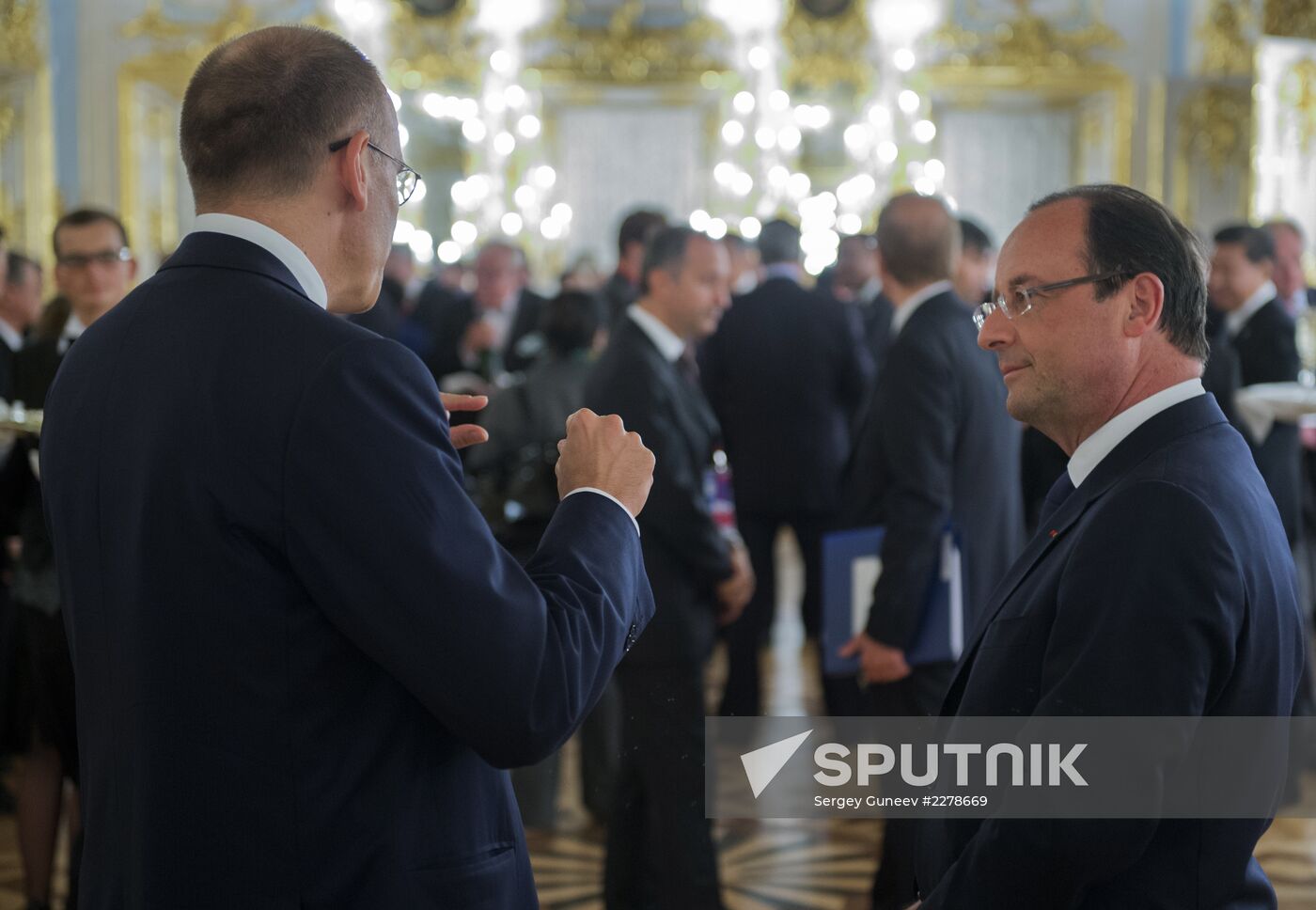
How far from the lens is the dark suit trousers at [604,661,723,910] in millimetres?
2016

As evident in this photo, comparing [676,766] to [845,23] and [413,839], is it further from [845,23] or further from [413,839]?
[845,23]

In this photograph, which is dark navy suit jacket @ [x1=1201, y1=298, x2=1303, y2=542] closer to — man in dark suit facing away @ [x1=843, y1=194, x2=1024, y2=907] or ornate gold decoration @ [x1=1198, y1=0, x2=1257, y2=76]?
man in dark suit facing away @ [x1=843, y1=194, x2=1024, y2=907]

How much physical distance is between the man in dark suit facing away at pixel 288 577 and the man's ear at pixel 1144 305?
2.16 ft

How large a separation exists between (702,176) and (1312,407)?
9850 millimetres

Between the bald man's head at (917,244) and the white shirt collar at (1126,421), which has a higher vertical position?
the bald man's head at (917,244)

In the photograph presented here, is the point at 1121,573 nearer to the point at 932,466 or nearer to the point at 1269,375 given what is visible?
the point at 932,466

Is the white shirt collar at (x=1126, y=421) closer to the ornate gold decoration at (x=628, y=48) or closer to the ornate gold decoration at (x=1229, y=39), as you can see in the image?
the ornate gold decoration at (x=628, y=48)

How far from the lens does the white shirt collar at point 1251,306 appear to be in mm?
4785

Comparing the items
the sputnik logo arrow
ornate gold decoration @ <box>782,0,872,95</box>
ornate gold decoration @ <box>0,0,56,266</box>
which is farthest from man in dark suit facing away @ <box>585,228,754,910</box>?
ornate gold decoration @ <box>0,0,56,266</box>

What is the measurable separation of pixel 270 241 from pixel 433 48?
41.1 feet

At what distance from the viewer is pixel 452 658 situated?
1207 millimetres

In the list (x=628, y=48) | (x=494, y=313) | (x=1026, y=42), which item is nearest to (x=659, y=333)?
(x=494, y=313)

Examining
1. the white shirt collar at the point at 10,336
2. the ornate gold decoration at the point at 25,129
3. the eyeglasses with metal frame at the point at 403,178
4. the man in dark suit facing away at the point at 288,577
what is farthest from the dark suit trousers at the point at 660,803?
the ornate gold decoration at the point at 25,129

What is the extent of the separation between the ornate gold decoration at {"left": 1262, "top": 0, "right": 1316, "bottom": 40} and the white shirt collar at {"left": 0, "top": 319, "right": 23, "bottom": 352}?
1115cm
